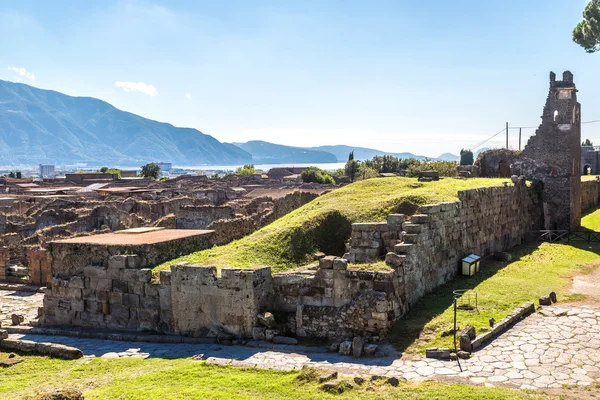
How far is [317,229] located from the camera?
18438 mm

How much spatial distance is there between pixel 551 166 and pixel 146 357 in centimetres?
2286

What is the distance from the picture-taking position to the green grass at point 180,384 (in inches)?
404

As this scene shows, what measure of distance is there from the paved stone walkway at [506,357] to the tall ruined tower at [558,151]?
48.4ft

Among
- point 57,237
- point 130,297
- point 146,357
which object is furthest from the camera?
point 57,237

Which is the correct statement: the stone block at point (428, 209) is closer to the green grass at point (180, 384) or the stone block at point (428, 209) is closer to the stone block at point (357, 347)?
the stone block at point (357, 347)

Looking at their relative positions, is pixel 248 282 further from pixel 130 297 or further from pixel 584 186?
pixel 584 186

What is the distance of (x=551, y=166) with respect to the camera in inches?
1106

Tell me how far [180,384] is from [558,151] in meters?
23.6

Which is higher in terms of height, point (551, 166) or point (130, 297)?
point (551, 166)

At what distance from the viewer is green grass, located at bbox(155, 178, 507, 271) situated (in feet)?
55.3

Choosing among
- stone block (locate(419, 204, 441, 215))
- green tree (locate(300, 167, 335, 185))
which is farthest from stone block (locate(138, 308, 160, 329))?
green tree (locate(300, 167, 335, 185))

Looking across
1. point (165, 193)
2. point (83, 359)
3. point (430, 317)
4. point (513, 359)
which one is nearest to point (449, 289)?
point (430, 317)

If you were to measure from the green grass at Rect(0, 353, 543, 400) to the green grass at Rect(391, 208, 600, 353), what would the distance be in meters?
2.53

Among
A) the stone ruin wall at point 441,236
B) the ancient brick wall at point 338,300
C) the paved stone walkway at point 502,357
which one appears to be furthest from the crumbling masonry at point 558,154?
the ancient brick wall at point 338,300
